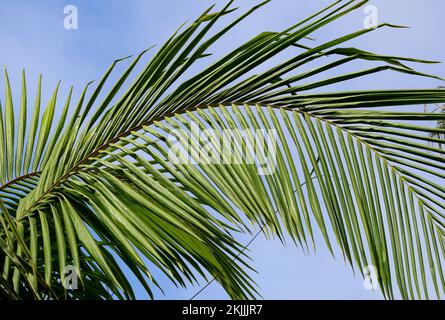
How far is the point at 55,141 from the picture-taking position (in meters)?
1.57

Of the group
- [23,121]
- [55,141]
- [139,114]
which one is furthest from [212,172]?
[23,121]

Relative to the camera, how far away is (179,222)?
1.08 m

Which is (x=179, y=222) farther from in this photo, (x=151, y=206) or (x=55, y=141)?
(x=55, y=141)

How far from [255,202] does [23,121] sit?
32.8 inches

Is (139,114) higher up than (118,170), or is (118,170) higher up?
(139,114)

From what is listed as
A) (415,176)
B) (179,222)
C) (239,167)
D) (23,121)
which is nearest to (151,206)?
(179,222)
